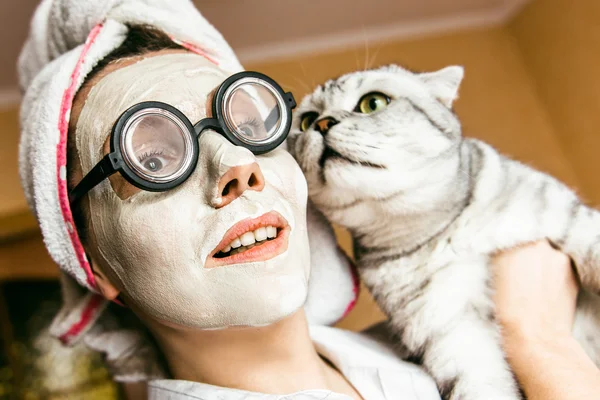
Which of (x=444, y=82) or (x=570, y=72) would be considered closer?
(x=444, y=82)

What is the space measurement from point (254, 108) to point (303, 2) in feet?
0.98

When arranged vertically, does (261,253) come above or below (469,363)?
above

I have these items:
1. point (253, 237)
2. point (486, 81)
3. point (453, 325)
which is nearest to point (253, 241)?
point (253, 237)

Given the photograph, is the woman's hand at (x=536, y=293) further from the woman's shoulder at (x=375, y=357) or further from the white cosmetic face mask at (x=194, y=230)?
the white cosmetic face mask at (x=194, y=230)

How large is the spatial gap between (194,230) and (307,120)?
234 mm

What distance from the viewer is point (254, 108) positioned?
564mm

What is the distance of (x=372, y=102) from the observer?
581 millimetres

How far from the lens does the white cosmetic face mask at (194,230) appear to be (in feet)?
1.52

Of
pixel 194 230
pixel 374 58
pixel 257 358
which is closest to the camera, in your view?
pixel 194 230

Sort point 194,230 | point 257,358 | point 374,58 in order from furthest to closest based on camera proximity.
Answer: point 374,58
point 257,358
point 194,230

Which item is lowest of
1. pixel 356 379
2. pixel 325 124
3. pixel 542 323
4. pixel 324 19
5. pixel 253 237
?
pixel 356 379

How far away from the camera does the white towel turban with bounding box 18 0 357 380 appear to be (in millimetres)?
543

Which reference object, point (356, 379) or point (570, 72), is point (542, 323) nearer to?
point (356, 379)

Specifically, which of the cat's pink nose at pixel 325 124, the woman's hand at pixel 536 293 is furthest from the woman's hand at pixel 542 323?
the cat's pink nose at pixel 325 124
